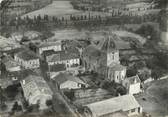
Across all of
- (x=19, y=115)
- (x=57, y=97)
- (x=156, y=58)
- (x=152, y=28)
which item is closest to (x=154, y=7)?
(x=152, y=28)

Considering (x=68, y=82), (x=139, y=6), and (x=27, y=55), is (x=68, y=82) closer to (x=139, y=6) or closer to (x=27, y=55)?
(x=27, y=55)

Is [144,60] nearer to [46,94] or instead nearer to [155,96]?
[155,96]

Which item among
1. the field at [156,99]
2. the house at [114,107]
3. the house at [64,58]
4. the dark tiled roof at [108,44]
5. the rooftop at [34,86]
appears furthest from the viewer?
the dark tiled roof at [108,44]

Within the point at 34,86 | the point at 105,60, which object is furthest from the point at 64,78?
the point at 105,60

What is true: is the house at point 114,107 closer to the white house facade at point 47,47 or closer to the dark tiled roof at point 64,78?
the dark tiled roof at point 64,78

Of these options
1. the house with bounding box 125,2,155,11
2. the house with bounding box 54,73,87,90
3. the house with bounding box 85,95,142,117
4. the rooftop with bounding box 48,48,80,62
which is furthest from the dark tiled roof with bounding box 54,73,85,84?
the house with bounding box 125,2,155,11

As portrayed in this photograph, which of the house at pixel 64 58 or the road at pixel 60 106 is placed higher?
the house at pixel 64 58

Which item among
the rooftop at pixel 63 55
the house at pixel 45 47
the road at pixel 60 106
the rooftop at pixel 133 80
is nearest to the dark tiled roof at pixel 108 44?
the rooftop at pixel 63 55
